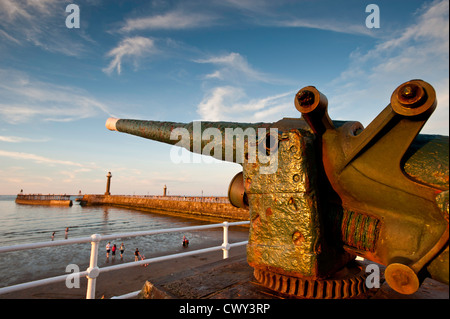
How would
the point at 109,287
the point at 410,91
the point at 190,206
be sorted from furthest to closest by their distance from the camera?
the point at 190,206
the point at 109,287
the point at 410,91

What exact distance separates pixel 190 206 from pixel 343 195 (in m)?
37.7

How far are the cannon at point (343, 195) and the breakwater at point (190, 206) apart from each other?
25.3 meters

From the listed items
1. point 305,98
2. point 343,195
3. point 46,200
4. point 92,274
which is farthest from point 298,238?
point 46,200

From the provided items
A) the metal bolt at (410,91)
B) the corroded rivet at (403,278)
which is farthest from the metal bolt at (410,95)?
the corroded rivet at (403,278)

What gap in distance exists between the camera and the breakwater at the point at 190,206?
30.6 metres

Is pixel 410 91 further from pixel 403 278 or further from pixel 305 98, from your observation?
pixel 403 278

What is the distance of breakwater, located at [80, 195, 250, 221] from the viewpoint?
100ft

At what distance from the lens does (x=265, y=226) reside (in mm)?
1898

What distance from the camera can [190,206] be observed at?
3809 cm

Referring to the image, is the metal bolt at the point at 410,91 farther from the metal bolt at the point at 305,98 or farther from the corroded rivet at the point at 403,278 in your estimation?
the corroded rivet at the point at 403,278

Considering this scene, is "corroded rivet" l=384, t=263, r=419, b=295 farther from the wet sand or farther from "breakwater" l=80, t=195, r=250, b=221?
"breakwater" l=80, t=195, r=250, b=221

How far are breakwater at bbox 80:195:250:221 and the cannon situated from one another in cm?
2530
